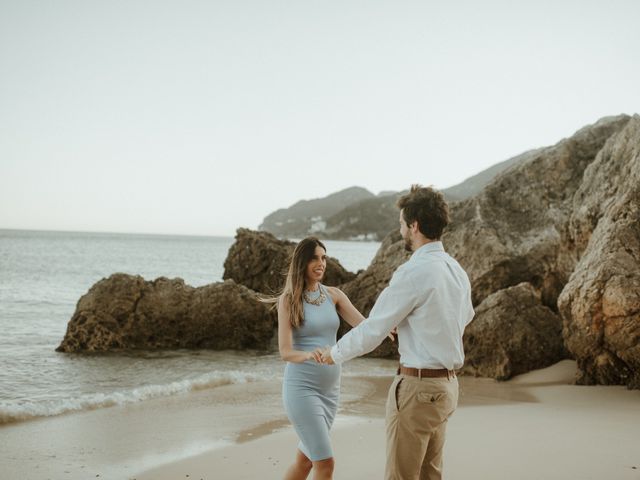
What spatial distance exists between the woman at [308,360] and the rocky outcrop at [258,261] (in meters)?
15.5

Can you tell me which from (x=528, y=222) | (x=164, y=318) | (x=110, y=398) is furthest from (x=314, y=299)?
(x=164, y=318)

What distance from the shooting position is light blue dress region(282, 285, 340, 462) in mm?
4090

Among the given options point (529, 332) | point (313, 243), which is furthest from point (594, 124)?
point (313, 243)

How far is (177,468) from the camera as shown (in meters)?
6.19

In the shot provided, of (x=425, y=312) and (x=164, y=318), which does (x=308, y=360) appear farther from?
(x=164, y=318)

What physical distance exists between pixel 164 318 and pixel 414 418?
42.1ft

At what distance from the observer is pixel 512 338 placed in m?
10.5

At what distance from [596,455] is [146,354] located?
10865 mm

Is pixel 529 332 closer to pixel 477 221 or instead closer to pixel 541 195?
pixel 477 221

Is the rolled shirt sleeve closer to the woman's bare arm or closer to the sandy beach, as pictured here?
the woman's bare arm

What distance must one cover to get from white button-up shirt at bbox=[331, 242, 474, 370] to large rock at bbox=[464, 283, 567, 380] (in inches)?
294

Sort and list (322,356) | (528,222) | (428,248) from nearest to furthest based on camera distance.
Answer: (428,248) < (322,356) < (528,222)

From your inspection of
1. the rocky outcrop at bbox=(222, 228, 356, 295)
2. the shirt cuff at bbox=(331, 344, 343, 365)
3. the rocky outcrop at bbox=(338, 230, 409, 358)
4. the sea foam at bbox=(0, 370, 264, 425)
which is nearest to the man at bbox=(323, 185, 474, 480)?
the shirt cuff at bbox=(331, 344, 343, 365)

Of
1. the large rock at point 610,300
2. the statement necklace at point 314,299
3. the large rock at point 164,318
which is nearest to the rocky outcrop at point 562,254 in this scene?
the large rock at point 610,300
